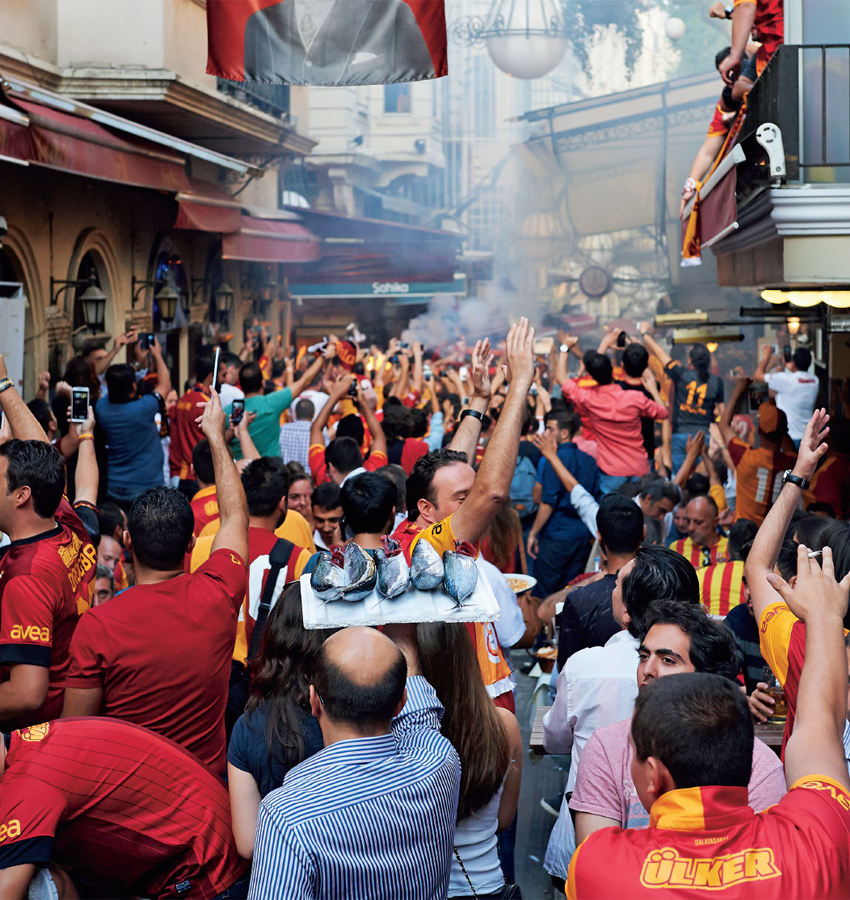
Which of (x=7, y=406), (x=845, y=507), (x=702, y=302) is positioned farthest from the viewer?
(x=702, y=302)

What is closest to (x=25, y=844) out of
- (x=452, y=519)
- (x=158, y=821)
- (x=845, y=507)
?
(x=158, y=821)

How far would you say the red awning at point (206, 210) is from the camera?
12.6 metres

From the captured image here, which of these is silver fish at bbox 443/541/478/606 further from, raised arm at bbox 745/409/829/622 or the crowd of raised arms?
raised arm at bbox 745/409/829/622

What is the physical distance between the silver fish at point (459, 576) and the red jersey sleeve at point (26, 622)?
56.7 inches

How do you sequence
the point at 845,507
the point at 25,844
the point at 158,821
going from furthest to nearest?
the point at 845,507 < the point at 158,821 < the point at 25,844

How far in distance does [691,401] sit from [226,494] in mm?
7287

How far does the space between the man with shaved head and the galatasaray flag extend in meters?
4.58

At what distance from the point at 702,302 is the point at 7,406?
21.3m

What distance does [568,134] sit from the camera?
993 inches

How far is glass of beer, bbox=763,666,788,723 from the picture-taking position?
339 centimetres

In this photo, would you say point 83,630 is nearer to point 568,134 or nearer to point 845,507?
point 845,507

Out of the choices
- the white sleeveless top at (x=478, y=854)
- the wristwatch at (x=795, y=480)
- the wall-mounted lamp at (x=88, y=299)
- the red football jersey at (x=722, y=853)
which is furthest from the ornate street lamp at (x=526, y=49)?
the red football jersey at (x=722, y=853)

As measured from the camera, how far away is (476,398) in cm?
434

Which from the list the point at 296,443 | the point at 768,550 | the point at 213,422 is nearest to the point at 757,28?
the point at 296,443
